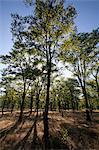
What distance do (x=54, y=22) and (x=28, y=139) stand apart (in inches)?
541

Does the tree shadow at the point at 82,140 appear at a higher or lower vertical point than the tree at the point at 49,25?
lower

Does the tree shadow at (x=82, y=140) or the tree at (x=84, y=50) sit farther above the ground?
the tree at (x=84, y=50)

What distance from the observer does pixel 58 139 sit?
18844mm

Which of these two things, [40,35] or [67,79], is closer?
[40,35]

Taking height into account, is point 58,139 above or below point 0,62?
below

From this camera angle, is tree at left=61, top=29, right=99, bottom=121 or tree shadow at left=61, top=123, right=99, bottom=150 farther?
tree at left=61, top=29, right=99, bottom=121

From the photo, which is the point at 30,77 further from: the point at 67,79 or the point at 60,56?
the point at 67,79

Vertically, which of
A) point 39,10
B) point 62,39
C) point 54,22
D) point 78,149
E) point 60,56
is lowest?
point 78,149

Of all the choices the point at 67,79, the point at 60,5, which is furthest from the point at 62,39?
the point at 67,79

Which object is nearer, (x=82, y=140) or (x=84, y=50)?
(x=82, y=140)

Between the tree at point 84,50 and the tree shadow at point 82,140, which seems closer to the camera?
the tree shadow at point 82,140

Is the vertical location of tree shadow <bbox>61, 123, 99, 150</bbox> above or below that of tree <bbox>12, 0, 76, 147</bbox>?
below

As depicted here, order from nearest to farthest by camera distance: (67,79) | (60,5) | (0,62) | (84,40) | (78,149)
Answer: (78,149) → (60,5) → (84,40) → (0,62) → (67,79)

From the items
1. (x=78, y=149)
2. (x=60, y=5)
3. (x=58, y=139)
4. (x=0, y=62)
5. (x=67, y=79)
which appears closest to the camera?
(x=78, y=149)
